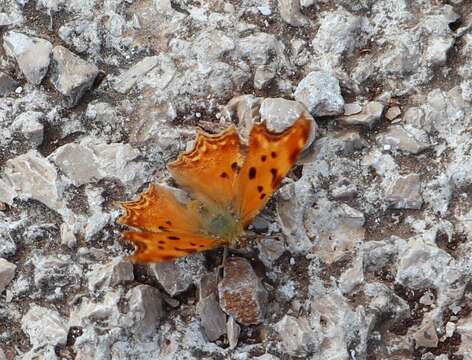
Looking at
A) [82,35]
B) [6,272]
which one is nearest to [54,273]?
[6,272]

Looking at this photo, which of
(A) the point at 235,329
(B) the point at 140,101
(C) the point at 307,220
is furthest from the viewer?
(B) the point at 140,101

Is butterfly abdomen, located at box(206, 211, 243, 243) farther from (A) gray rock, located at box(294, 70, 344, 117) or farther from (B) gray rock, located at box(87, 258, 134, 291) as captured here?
(A) gray rock, located at box(294, 70, 344, 117)

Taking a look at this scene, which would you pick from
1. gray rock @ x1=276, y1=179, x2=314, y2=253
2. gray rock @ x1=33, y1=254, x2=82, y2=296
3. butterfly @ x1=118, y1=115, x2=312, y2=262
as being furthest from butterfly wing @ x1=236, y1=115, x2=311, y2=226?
gray rock @ x1=33, y1=254, x2=82, y2=296

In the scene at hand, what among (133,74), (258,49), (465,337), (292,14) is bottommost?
(465,337)

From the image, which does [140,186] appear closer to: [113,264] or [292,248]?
[113,264]

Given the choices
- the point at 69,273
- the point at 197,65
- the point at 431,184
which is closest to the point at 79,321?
the point at 69,273

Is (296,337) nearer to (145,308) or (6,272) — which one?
(145,308)

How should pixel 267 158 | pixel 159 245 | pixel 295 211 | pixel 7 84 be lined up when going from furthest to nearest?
pixel 7 84 < pixel 295 211 < pixel 267 158 < pixel 159 245
